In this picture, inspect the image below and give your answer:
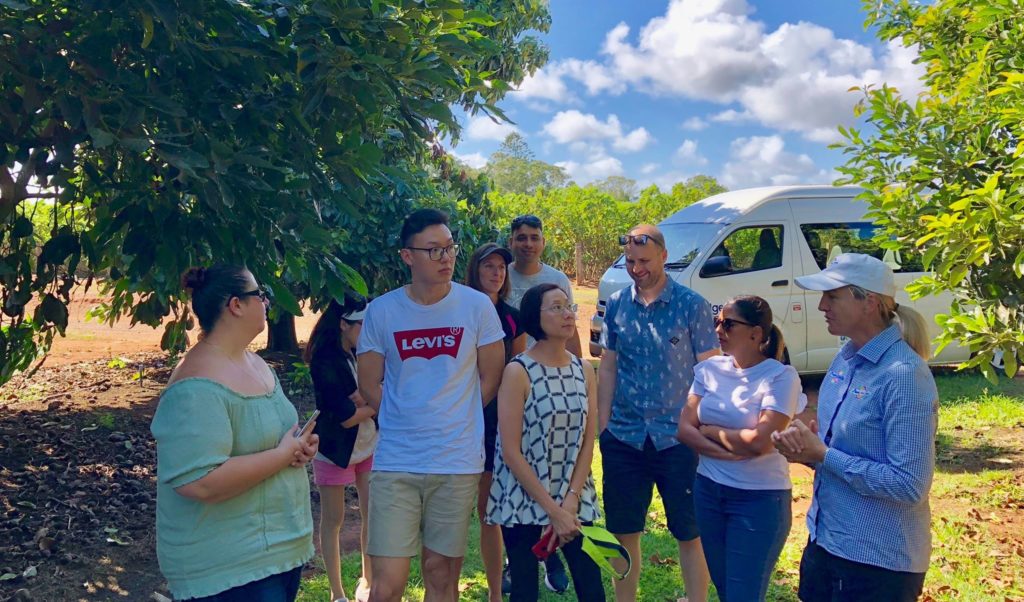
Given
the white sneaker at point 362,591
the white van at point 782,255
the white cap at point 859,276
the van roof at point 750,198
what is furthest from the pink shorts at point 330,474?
the van roof at point 750,198

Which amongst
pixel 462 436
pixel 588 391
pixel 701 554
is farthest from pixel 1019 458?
pixel 462 436

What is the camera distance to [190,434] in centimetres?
229

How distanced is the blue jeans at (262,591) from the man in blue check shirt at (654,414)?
5.65 feet

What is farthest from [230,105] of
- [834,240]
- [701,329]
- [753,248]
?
[834,240]

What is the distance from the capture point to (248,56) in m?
3.27

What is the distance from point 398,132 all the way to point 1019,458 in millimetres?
5978

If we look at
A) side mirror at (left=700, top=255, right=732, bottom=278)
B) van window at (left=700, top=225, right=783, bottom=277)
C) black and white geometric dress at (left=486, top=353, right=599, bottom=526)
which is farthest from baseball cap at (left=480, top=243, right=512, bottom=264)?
van window at (left=700, top=225, right=783, bottom=277)

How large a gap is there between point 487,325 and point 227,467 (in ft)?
4.72

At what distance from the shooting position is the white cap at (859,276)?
2.66 meters

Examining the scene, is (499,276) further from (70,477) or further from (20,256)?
(70,477)

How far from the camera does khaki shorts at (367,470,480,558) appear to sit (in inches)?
130

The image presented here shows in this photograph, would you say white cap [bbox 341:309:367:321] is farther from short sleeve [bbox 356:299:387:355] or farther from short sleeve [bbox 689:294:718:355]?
short sleeve [bbox 689:294:718:355]

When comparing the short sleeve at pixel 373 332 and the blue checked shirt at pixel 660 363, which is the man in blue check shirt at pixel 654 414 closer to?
the blue checked shirt at pixel 660 363

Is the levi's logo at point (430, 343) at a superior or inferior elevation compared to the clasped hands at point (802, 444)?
superior
